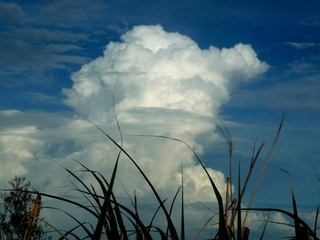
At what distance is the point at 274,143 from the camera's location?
2.45m

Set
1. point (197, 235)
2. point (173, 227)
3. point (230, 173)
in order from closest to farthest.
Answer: point (173, 227), point (230, 173), point (197, 235)

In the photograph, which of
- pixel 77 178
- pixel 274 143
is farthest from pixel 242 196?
pixel 77 178

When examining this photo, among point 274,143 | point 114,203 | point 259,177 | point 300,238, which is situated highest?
point 274,143

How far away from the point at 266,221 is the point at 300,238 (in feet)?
1.64

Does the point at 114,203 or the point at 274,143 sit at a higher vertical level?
the point at 274,143

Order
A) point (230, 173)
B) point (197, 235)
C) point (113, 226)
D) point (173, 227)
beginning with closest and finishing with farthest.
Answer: point (173, 227) < point (113, 226) < point (230, 173) < point (197, 235)

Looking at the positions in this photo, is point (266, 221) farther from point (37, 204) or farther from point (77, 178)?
point (37, 204)

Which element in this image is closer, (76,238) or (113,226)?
(113,226)

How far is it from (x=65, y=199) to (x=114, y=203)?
225mm

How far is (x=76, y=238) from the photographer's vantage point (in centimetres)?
260

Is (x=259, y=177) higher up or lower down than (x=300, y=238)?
higher up

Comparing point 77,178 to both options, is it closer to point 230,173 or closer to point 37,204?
point 37,204

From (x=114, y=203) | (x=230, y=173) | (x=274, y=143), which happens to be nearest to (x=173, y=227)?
(x=114, y=203)

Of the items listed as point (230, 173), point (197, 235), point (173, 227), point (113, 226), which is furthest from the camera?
point (197, 235)
